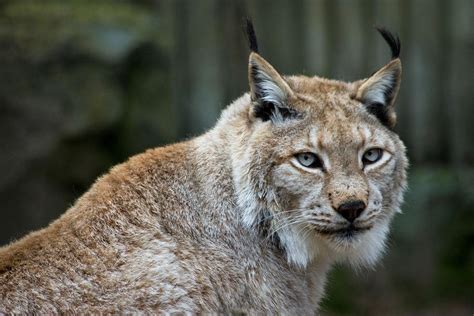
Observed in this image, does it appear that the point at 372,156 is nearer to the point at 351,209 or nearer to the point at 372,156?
the point at 372,156

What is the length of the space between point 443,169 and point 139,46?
4256 millimetres

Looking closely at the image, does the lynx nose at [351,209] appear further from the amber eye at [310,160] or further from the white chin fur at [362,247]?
the amber eye at [310,160]

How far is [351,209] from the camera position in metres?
5.75

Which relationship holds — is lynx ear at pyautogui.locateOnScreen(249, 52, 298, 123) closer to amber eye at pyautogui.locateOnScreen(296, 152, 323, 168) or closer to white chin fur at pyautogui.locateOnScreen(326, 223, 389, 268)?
amber eye at pyautogui.locateOnScreen(296, 152, 323, 168)

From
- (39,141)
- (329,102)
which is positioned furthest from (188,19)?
(329,102)

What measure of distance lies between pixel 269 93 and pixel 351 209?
3.24 ft

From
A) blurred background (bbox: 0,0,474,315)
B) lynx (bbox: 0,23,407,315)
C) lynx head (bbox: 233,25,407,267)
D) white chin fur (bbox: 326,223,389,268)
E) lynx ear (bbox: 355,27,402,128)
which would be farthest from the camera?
blurred background (bbox: 0,0,474,315)

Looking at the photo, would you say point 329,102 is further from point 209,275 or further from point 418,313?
point 418,313

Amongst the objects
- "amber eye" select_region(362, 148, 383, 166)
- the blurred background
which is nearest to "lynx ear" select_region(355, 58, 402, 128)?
"amber eye" select_region(362, 148, 383, 166)

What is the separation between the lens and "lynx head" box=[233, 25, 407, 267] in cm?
584

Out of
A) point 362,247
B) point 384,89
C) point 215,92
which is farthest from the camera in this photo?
point 215,92

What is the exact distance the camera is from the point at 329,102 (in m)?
6.17

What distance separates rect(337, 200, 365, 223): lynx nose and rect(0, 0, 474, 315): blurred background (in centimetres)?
468

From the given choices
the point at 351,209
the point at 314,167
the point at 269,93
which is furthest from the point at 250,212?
the point at 269,93
